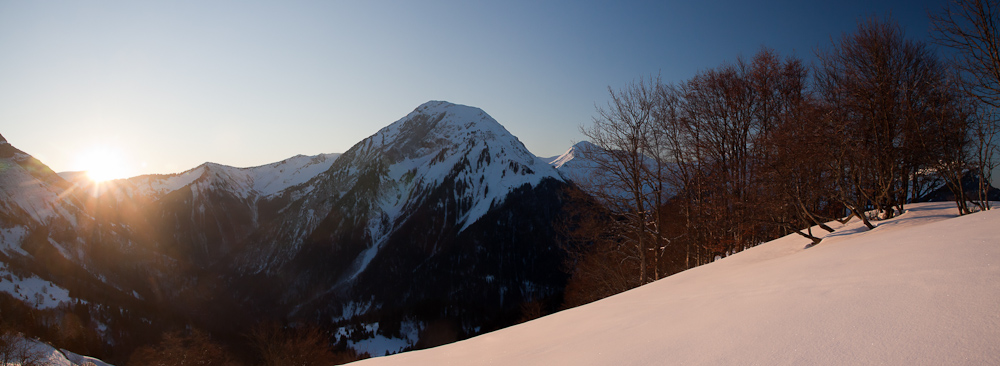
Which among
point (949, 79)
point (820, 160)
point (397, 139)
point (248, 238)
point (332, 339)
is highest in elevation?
point (397, 139)

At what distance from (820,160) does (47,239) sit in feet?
567

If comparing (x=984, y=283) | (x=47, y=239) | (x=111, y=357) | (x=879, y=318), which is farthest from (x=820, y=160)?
(x=47, y=239)

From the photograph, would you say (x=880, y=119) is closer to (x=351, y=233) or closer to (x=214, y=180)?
(x=351, y=233)

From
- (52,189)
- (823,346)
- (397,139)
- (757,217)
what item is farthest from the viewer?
(397,139)

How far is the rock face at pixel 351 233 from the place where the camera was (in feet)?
354

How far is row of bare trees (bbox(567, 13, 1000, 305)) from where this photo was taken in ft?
28.7

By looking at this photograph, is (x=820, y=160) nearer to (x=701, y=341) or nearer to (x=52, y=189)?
(x=701, y=341)

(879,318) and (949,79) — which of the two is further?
(949,79)

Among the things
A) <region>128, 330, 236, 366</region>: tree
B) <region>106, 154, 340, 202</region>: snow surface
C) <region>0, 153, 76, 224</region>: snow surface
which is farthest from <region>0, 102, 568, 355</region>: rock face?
<region>128, 330, 236, 366</region>: tree

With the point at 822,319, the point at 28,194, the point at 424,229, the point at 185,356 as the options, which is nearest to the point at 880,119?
the point at 822,319

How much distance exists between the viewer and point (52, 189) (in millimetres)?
125750

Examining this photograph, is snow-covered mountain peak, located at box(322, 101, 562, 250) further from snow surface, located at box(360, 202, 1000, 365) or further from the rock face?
snow surface, located at box(360, 202, 1000, 365)

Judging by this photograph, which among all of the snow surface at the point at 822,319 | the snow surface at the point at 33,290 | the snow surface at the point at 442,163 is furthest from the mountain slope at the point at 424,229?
the snow surface at the point at 822,319

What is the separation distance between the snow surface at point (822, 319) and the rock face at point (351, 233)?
69.8 meters
